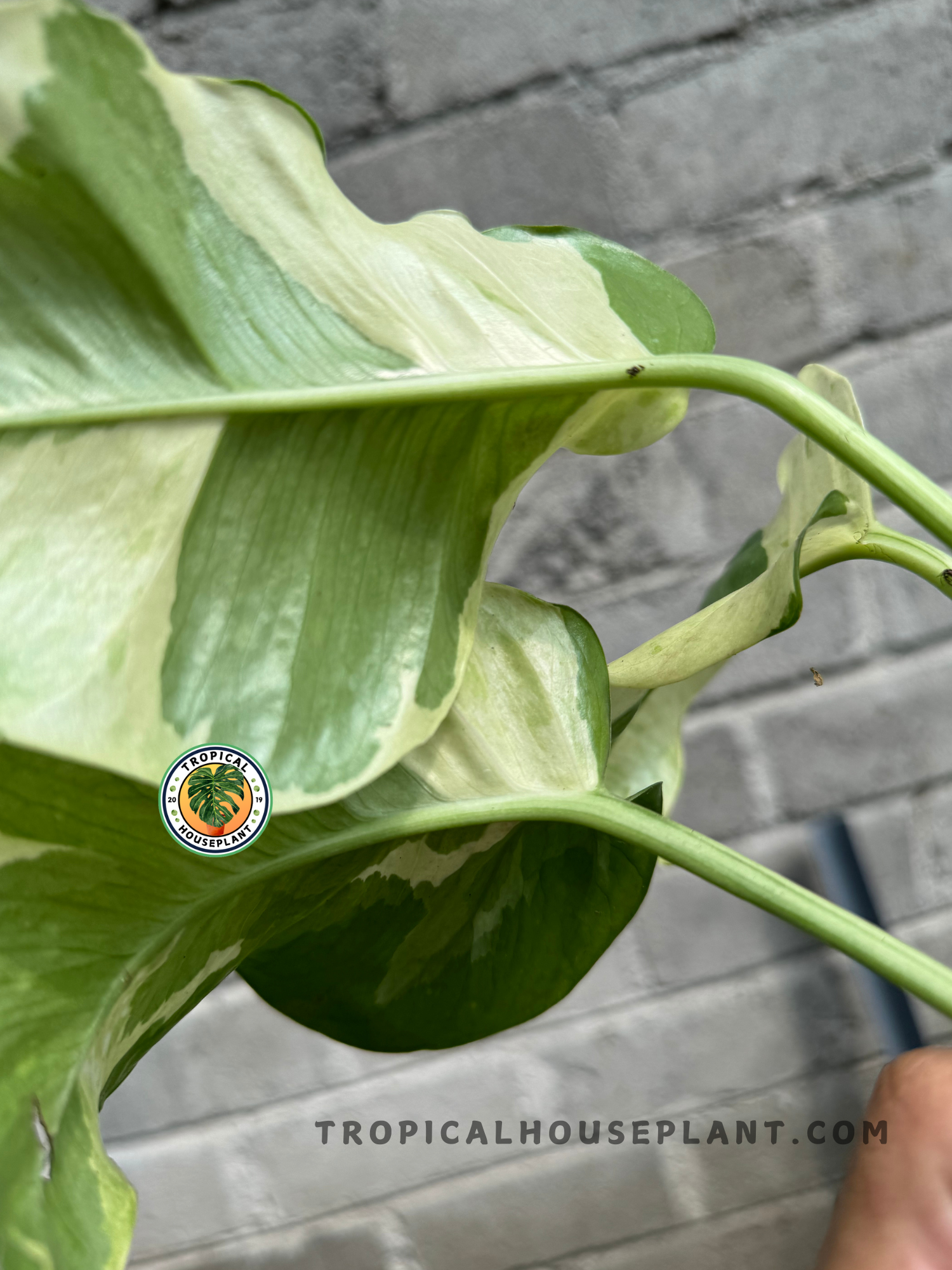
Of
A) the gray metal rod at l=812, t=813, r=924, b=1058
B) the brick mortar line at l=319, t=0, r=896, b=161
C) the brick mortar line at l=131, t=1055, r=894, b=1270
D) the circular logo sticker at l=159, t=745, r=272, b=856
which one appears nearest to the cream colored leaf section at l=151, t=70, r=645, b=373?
the circular logo sticker at l=159, t=745, r=272, b=856

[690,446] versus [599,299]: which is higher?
[599,299]

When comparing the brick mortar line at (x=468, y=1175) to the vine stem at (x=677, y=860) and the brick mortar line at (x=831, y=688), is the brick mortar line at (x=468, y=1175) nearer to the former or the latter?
the brick mortar line at (x=831, y=688)

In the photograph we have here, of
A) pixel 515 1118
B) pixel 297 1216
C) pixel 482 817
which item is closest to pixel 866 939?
pixel 482 817

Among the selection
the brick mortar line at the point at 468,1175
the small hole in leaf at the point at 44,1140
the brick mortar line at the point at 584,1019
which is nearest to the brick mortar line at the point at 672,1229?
the brick mortar line at the point at 468,1175

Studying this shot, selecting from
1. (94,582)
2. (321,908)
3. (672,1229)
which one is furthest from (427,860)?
(672,1229)

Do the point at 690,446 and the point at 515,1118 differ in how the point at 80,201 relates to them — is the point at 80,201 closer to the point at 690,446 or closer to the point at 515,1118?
the point at 690,446

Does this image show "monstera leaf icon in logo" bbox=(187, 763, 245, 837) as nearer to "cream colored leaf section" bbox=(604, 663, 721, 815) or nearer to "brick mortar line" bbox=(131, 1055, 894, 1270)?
"cream colored leaf section" bbox=(604, 663, 721, 815)

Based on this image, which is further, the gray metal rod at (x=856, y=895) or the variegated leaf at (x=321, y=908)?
the gray metal rod at (x=856, y=895)
